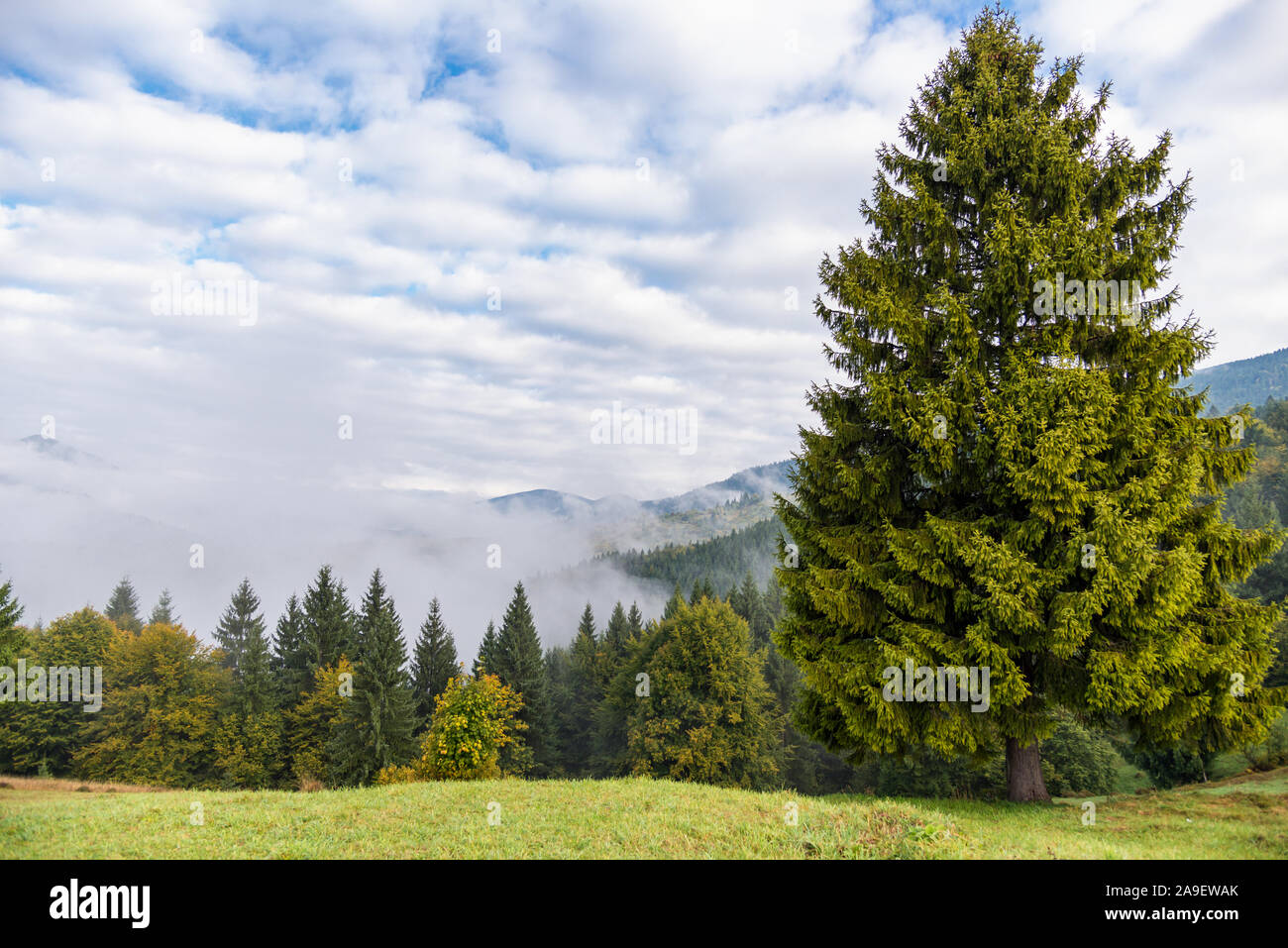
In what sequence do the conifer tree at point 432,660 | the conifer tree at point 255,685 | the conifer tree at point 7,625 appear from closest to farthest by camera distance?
the conifer tree at point 7,625, the conifer tree at point 255,685, the conifer tree at point 432,660

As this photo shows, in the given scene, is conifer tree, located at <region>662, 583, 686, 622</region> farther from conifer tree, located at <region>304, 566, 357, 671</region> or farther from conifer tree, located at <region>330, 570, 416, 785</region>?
conifer tree, located at <region>304, 566, 357, 671</region>

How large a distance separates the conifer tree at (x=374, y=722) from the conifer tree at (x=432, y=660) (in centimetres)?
1425

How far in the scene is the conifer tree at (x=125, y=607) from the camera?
269 feet

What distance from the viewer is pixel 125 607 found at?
291 feet

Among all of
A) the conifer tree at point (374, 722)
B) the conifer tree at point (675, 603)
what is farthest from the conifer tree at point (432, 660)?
the conifer tree at point (675, 603)

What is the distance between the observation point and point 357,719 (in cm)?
4234

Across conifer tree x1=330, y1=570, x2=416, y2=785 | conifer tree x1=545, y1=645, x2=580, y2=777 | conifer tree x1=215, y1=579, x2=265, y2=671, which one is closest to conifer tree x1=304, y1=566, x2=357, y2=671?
conifer tree x1=330, y1=570, x2=416, y2=785

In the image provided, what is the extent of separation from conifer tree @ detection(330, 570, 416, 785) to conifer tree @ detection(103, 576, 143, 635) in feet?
197

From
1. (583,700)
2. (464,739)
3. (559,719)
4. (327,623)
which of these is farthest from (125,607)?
(464,739)

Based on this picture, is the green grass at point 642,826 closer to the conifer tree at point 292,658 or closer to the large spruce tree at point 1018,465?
the large spruce tree at point 1018,465

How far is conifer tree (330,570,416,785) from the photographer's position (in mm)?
41250
